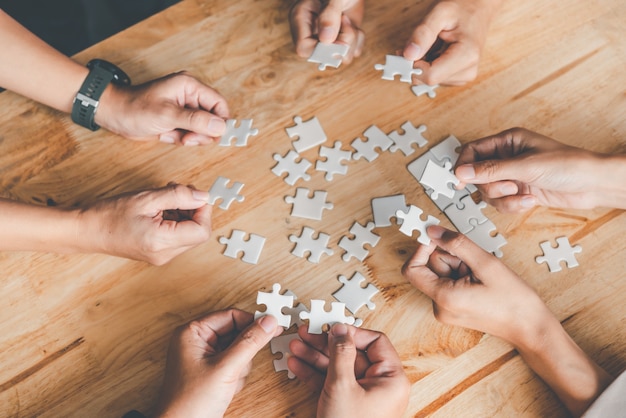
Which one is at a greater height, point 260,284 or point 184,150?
point 184,150

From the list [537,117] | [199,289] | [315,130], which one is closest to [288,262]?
[199,289]

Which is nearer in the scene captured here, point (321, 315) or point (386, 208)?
point (321, 315)

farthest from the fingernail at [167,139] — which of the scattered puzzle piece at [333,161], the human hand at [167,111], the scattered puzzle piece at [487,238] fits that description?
the scattered puzzle piece at [487,238]

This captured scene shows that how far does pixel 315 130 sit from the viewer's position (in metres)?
1.89

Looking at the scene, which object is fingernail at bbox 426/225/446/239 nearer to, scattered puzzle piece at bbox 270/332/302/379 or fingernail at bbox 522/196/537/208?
fingernail at bbox 522/196/537/208

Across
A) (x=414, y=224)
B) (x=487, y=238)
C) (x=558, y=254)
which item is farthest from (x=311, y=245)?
(x=558, y=254)

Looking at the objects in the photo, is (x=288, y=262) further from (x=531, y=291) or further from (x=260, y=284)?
(x=531, y=291)

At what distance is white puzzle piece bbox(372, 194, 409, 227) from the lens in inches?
70.1

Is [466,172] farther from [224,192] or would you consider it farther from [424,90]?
[224,192]

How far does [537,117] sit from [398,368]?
1.06m

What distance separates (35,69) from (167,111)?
50 cm

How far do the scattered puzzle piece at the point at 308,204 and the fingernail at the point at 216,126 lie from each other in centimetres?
33

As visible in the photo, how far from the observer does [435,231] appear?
→ 5.32ft

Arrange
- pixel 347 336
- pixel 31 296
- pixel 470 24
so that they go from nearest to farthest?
pixel 347 336 → pixel 31 296 → pixel 470 24
